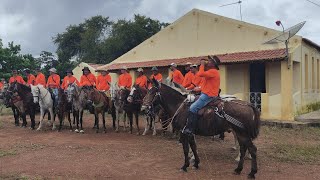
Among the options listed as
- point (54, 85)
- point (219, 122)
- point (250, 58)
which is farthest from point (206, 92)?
point (250, 58)

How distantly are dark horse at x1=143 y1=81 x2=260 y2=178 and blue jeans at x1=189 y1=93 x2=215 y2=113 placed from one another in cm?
15

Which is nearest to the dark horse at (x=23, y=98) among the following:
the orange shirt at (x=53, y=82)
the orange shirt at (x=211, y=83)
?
the orange shirt at (x=53, y=82)

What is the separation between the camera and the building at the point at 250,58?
1823cm

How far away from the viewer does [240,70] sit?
2042 centimetres

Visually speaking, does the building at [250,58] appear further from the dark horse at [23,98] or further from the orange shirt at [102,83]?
the dark horse at [23,98]

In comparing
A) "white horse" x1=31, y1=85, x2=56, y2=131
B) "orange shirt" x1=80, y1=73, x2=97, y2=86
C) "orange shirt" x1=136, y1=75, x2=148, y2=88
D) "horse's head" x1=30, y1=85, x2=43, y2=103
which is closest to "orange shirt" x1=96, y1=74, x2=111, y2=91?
"orange shirt" x1=80, y1=73, x2=97, y2=86

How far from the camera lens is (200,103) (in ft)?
28.8

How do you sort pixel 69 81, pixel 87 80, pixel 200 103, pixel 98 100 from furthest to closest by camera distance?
1. pixel 69 81
2. pixel 87 80
3. pixel 98 100
4. pixel 200 103

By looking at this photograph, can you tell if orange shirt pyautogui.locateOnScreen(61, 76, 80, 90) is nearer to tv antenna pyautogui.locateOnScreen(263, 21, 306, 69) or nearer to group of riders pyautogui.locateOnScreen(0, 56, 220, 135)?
group of riders pyautogui.locateOnScreen(0, 56, 220, 135)

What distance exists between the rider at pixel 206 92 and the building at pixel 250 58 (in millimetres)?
9557

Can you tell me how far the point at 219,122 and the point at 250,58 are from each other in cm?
1036

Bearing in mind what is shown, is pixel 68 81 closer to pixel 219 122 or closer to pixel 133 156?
pixel 133 156

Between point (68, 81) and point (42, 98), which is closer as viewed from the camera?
point (42, 98)

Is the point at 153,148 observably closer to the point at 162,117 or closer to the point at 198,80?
the point at 162,117
